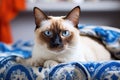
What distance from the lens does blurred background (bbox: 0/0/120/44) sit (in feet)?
8.43

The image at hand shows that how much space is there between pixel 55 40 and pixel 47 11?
1.69 meters

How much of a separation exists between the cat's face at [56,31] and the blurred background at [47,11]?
149 centimetres

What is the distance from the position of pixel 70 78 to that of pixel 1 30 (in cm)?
177

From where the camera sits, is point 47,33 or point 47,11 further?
point 47,11

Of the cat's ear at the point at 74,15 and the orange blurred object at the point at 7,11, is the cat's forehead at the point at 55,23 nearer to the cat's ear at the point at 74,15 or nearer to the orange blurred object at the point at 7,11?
the cat's ear at the point at 74,15

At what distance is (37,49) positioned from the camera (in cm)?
111

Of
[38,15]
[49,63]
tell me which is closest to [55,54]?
[49,63]

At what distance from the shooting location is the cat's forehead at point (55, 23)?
3.51 ft

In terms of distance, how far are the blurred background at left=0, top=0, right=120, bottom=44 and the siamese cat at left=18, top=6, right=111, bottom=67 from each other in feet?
Result: 4.89

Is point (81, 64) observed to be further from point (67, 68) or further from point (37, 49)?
point (37, 49)

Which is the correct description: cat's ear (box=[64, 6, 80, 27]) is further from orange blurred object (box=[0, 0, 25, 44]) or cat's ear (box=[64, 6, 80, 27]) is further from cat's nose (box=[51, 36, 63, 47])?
orange blurred object (box=[0, 0, 25, 44])

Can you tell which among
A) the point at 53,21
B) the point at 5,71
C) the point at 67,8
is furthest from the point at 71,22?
the point at 67,8

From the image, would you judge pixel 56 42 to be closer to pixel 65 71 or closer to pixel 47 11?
pixel 65 71

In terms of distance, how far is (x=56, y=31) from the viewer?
3.44 feet
